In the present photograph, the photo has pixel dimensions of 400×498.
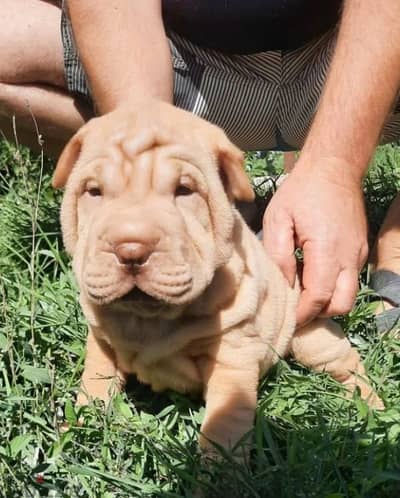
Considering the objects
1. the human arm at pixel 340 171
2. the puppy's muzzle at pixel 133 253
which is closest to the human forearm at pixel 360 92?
the human arm at pixel 340 171

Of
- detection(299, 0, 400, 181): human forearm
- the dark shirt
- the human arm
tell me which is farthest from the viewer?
the dark shirt

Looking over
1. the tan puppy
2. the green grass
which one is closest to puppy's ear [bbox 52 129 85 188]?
the tan puppy

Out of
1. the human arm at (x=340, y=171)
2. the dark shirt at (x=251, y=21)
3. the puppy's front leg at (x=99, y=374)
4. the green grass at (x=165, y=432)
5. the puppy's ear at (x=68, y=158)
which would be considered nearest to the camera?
the green grass at (x=165, y=432)

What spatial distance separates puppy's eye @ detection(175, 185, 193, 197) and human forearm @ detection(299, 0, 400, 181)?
0.65 metres

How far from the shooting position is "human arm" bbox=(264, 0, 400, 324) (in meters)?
2.12

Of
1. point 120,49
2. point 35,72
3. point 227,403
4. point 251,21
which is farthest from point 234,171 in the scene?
point 35,72

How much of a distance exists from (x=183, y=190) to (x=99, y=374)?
1.91ft

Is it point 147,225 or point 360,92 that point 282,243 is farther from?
point 147,225

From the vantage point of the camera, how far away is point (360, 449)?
1.83m

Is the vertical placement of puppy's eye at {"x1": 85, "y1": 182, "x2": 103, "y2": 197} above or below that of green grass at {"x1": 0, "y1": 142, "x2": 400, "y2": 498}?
above

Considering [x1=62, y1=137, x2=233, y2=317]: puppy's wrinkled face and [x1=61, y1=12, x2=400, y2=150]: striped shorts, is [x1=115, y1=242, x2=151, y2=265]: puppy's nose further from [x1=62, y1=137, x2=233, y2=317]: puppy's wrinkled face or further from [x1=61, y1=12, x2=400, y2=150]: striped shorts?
[x1=61, y1=12, x2=400, y2=150]: striped shorts

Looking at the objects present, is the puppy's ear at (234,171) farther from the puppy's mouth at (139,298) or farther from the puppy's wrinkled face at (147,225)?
the puppy's mouth at (139,298)

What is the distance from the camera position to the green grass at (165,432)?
5.58 feet

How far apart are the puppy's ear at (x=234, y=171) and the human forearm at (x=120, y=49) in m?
0.64
